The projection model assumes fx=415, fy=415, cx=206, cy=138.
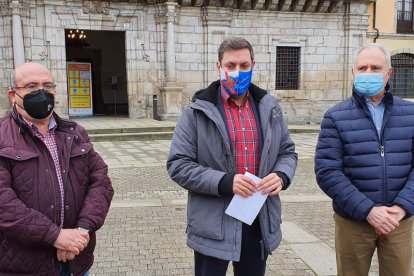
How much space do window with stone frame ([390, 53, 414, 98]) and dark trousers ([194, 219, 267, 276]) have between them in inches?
741

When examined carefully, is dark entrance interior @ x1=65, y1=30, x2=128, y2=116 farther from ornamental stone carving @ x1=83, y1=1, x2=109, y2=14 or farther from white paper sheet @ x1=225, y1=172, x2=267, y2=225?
white paper sheet @ x1=225, y1=172, x2=267, y2=225

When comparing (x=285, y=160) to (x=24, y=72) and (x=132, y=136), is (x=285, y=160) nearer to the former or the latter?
(x=24, y=72)

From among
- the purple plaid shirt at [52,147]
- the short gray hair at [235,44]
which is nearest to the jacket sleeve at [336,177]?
the short gray hair at [235,44]

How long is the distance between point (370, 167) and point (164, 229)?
2931mm

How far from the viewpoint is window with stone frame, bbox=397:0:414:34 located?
61.9ft

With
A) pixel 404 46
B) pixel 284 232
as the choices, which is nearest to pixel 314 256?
pixel 284 232

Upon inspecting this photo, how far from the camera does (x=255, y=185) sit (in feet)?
7.68

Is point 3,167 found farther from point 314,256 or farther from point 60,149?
point 314,256

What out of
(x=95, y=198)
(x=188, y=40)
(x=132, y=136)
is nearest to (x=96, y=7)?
(x=188, y=40)

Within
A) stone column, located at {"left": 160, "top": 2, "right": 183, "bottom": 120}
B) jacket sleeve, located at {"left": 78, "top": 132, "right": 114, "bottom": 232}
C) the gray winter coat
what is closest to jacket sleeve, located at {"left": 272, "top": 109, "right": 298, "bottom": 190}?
the gray winter coat

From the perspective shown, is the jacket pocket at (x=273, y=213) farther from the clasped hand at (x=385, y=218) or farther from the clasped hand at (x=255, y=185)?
the clasped hand at (x=385, y=218)

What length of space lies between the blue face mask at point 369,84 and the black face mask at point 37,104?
1892 millimetres

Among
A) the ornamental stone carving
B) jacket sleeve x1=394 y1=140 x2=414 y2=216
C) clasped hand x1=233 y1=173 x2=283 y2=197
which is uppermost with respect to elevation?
the ornamental stone carving

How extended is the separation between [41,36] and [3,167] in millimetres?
13194
